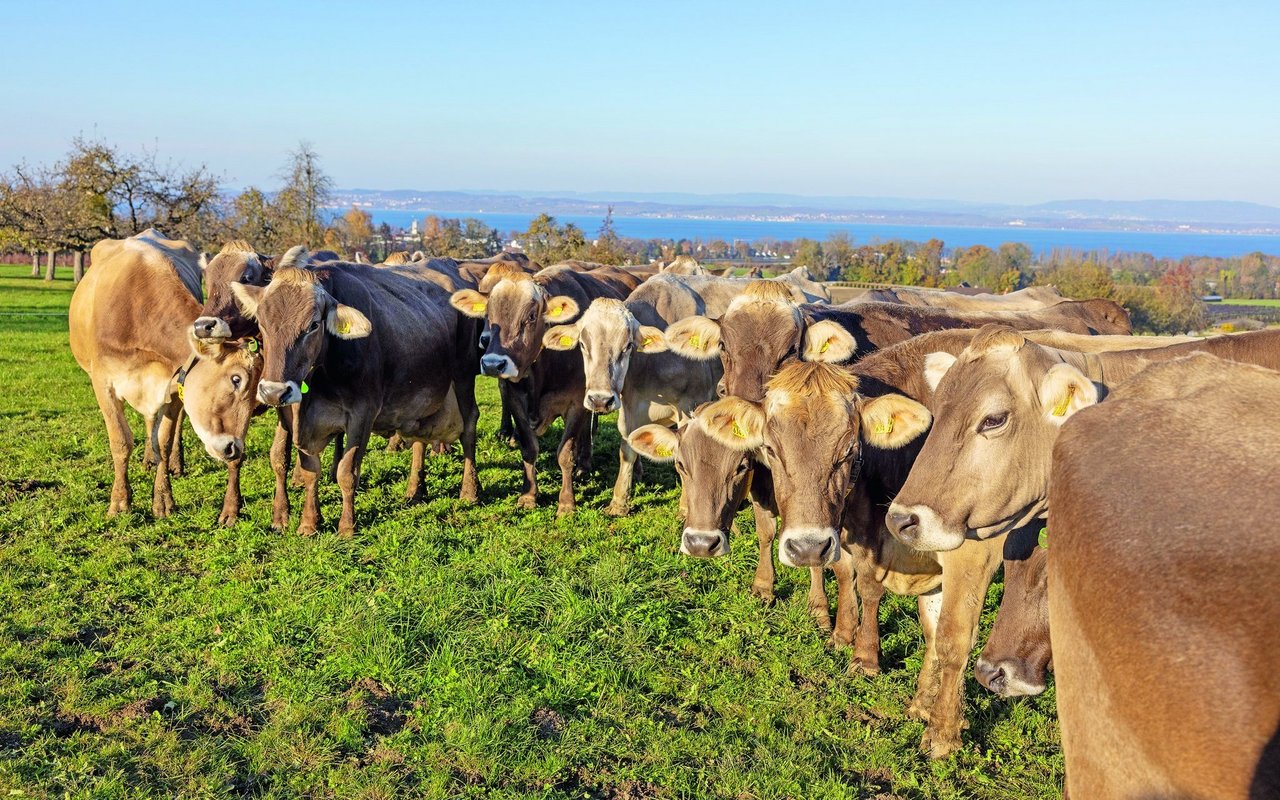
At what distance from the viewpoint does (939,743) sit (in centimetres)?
506

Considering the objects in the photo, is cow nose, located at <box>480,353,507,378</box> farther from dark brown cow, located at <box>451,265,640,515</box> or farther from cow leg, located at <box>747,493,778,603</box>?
cow leg, located at <box>747,493,778,603</box>

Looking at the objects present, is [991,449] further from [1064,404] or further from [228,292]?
[228,292]

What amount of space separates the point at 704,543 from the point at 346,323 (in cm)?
395

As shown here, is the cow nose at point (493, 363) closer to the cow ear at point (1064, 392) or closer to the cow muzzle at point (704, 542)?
the cow muzzle at point (704, 542)

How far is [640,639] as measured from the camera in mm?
6207

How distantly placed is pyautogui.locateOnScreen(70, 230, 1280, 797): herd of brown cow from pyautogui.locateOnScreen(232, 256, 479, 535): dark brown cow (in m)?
0.03

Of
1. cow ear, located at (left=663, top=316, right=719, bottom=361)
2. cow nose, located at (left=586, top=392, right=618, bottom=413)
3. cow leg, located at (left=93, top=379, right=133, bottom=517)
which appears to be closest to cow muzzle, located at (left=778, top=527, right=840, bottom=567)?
cow ear, located at (left=663, top=316, right=719, bottom=361)

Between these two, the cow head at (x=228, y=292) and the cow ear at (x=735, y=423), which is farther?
the cow head at (x=228, y=292)

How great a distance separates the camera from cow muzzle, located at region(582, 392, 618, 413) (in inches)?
332

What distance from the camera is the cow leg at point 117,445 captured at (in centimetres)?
859

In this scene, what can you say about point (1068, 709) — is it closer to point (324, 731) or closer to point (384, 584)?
point (324, 731)

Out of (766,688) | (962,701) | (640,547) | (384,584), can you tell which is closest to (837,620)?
(766,688)

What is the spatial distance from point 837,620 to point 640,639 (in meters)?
1.35

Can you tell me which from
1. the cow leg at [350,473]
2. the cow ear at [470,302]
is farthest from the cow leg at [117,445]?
the cow ear at [470,302]
